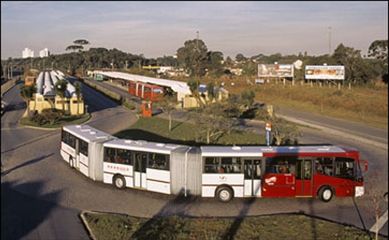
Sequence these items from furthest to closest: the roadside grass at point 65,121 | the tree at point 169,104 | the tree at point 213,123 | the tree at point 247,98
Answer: the tree at point 247,98
the tree at point 169,104
the tree at point 213,123
the roadside grass at point 65,121

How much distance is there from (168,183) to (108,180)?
110 centimetres

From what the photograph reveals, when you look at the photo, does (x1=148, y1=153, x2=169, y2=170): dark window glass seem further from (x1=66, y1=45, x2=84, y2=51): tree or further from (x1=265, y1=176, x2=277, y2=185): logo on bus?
(x1=66, y1=45, x2=84, y2=51): tree

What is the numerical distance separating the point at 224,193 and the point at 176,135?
5.37 meters

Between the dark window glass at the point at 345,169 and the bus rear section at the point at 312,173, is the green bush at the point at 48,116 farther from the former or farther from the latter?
the dark window glass at the point at 345,169

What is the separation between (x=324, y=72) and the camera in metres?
24.1

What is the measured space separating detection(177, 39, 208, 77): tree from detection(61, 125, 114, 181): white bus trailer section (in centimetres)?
190

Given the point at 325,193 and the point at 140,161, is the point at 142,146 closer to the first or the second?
the point at 140,161

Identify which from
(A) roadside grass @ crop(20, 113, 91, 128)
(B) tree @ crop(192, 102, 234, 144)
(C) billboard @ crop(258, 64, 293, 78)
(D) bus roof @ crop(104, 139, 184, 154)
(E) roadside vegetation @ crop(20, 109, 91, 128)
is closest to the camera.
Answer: (D) bus roof @ crop(104, 139, 184, 154)

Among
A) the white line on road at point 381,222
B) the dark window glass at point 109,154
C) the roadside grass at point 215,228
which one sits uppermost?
the dark window glass at point 109,154

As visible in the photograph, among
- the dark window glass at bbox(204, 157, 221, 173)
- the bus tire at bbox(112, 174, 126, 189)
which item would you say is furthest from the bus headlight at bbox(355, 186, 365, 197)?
the bus tire at bbox(112, 174, 126, 189)

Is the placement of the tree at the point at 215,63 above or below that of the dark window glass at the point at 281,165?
above

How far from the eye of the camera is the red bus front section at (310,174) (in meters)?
7.02

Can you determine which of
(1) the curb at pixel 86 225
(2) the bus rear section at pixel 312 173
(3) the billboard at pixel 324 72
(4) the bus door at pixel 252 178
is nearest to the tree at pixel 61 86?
(1) the curb at pixel 86 225

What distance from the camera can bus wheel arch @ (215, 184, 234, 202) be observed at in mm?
6980
